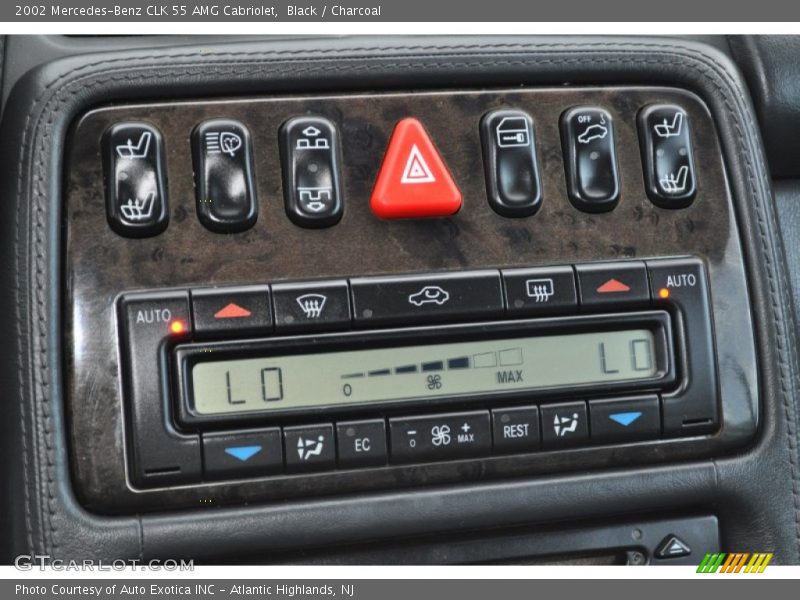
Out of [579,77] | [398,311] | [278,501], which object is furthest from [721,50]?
[278,501]

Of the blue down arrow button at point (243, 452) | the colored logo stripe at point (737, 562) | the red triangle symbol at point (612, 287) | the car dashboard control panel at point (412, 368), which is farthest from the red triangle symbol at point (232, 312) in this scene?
the colored logo stripe at point (737, 562)

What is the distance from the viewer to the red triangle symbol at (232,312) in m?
0.90

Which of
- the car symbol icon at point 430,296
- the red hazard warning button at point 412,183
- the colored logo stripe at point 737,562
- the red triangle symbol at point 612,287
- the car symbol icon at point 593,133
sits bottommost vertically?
the colored logo stripe at point 737,562

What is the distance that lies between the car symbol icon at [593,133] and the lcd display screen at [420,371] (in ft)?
0.61

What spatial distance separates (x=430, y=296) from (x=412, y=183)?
10 centimetres

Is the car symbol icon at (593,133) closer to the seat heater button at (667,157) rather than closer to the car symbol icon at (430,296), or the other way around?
the seat heater button at (667,157)

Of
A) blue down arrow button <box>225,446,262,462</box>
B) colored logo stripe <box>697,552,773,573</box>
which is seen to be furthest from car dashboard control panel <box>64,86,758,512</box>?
colored logo stripe <box>697,552,773,573</box>

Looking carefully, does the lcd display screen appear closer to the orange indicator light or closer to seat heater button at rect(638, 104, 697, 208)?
the orange indicator light

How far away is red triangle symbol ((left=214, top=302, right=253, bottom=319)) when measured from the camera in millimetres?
903

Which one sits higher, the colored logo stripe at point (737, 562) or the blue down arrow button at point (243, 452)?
the blue down arrow button at point (243, 452)

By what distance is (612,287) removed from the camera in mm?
977

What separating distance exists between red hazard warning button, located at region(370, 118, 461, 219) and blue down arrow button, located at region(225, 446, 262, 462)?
24 centimetres

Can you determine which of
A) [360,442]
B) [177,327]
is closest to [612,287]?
[360,442]

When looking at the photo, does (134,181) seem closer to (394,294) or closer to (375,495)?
(394,294)
